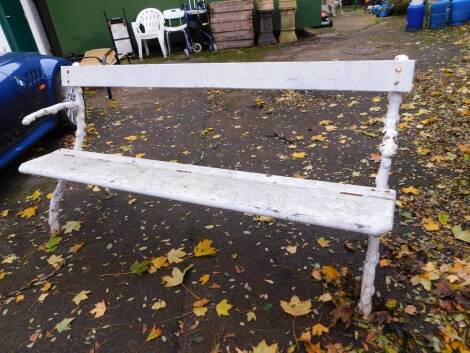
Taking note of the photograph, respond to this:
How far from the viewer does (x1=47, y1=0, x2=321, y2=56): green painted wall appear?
8.78 metres

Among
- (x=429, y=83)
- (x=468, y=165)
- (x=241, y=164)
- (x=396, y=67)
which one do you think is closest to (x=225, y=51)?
(x=429, y=83)

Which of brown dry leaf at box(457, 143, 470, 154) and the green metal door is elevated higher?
the green metal door

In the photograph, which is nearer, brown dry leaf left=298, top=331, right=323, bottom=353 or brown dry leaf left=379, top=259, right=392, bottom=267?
brown dry leaf left=298, top=331, right=323, bottom=353

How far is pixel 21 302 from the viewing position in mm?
2271

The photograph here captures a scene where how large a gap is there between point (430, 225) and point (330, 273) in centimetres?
81

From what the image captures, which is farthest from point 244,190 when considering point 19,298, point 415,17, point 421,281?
point 415,17

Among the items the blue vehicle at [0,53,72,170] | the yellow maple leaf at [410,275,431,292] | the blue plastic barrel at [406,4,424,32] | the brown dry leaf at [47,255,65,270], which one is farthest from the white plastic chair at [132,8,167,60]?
the yellow maple leaf at [410,275,431,292]

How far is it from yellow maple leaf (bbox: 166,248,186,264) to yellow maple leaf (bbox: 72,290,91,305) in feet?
1.77

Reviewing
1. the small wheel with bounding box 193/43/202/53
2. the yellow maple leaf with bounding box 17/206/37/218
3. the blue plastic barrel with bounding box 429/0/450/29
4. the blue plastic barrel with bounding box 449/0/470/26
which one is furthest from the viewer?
the small wheel with bounding box 193/43/202/53

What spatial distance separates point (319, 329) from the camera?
6.11 feet

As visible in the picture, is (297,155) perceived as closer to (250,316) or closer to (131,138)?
(250,316)

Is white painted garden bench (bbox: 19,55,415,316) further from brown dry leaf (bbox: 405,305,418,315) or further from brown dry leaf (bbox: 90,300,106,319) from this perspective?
brown dry leaf (bbox: 90,300,106,319)

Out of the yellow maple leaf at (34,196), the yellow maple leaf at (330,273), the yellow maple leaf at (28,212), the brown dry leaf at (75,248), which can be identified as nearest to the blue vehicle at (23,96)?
the yellow maple leaf at (34,196)

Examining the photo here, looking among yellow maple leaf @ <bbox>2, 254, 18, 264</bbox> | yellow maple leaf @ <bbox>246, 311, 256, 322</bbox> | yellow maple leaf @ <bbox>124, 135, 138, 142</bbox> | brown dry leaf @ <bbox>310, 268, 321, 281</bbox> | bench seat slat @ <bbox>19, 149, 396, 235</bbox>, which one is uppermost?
bench seat slat @ <bbox>19, 149, 396, 235</bbox>
